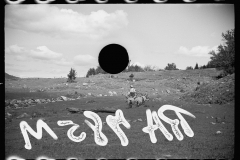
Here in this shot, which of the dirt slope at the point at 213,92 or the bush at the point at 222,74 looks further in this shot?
the bush at the point at 222,74

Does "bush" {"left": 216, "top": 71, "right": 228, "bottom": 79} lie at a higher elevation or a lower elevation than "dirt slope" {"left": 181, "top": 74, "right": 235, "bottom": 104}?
higher

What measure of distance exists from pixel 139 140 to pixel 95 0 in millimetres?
7140

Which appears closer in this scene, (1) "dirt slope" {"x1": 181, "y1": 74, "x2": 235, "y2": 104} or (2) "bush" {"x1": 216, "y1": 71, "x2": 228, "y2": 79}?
(1) "dirt slope" {"x1": 181, "y1": 74, "x2": 235, "y2": 104}

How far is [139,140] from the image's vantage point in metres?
9.80

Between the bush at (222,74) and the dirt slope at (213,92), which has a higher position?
the bush at (222,74)

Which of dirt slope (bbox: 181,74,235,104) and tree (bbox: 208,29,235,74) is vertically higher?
tree (bbox: 208,29,235,74)

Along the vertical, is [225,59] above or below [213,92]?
above

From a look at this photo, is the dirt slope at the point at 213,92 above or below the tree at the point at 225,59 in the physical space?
below

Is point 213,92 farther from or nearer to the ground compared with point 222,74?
nearer to the ground

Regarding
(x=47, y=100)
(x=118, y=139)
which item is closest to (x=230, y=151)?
(x=118, y=139)

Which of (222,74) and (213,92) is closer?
(213,92)

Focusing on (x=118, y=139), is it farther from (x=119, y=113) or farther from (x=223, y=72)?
(x=223, y=72)
